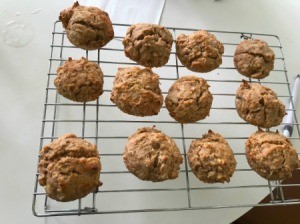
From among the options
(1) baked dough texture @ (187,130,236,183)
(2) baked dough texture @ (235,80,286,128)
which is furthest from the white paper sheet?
(1) baked dough texture @ (187,130,236,183)

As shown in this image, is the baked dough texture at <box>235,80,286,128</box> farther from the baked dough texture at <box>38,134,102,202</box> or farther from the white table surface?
the baked dough texture at <box>38,134,102,202</box>

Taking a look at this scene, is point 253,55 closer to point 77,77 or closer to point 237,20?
Answer: point 237,20

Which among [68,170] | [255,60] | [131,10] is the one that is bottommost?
[68,170]

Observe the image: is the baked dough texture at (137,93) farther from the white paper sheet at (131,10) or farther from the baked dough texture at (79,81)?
the white paper sheet at (131,10)

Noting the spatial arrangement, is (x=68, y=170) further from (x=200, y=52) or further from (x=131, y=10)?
(x=131, y=10)

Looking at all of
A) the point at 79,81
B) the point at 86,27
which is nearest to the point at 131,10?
the point at 86,27

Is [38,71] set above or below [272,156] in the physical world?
above
